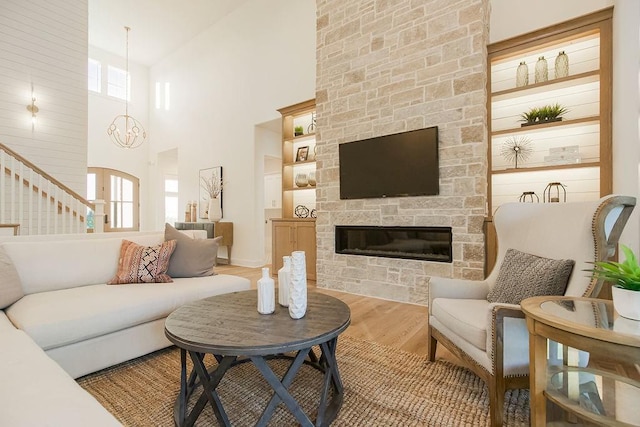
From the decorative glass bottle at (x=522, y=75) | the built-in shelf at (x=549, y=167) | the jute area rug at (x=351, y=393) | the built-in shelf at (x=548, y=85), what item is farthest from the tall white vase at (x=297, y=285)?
the decorative glass bottle at (x=522, y=75)

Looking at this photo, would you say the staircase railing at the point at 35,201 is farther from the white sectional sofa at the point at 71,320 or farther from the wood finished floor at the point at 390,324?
the wood finished floor at the point at 390,324

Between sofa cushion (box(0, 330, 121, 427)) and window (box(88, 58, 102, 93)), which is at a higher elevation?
window (box(88, 58, 102, 93))

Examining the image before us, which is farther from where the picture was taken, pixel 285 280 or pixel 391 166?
pixel 391 166

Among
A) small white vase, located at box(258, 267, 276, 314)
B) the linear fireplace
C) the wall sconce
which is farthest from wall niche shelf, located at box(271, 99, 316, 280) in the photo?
the wall sconce

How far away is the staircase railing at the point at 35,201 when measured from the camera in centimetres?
413

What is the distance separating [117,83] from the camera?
7.93 m

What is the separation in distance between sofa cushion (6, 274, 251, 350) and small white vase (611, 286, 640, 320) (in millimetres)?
2280

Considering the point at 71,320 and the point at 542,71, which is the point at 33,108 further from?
the point at 542,71

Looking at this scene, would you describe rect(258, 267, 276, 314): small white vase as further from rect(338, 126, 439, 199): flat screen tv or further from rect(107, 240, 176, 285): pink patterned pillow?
rect(338, 126, 439, 199): flat screen tv

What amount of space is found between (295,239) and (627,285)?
3921mm

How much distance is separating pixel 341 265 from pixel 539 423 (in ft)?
9.53

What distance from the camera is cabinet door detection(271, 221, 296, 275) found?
4.76 metres

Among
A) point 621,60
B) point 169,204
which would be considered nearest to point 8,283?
point 621,60

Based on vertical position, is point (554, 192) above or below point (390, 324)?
above
